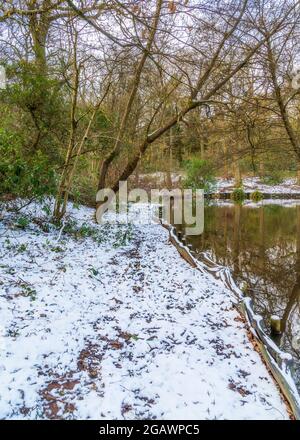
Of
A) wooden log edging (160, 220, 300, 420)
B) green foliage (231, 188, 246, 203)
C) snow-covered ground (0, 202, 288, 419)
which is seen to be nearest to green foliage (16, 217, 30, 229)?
snow-covered ground (0, 202, 288, 419)

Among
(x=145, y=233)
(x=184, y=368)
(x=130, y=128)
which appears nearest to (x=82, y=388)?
(x=184, y=368)

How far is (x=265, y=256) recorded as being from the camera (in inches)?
277

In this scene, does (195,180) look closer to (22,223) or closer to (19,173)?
(22,223)

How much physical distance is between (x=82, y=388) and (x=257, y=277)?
13.8 feet

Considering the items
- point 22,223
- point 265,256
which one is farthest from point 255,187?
point 22,223

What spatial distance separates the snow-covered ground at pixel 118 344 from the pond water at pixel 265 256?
74 cm

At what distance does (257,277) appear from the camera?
224 inches

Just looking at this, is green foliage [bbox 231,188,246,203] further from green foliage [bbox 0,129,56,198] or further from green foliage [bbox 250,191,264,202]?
green foliage [bbox 0,129,56,198]

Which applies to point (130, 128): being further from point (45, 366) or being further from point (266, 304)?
point (45, 366)

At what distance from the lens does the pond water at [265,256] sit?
4.34 metres

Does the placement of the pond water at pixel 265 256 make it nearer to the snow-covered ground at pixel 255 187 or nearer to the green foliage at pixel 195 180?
the green foliage at pixel 195 180

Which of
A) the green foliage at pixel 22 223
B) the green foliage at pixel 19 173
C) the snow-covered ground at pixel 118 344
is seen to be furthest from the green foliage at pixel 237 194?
the green foliage at pixel 22 223

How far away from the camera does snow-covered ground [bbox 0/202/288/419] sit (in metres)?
2.18

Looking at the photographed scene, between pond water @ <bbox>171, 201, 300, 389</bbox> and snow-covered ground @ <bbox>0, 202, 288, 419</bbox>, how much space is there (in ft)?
2.42
